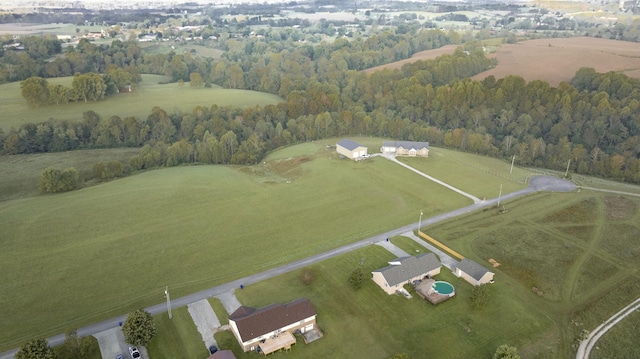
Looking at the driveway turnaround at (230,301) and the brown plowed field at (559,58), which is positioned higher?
the brown plowed field at (559,58)

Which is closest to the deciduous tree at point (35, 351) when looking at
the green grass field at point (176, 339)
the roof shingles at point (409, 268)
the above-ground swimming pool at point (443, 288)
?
the green grass field at point (176, 339)

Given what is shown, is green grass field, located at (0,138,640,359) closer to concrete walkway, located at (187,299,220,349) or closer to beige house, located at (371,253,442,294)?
concrete walkway, located at (187,299,220,349)

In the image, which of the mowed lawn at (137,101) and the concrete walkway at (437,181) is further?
the mowed lawn at (137,101)

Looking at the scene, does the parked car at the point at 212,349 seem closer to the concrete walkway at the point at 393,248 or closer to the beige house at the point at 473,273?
the concrete walkway at the point at 393,248

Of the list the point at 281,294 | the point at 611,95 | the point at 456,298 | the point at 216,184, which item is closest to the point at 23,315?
the point at 281,294

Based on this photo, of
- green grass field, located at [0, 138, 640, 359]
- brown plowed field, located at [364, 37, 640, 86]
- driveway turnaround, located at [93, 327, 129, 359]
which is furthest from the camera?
brown plowed field, located at [364, 37, 640, 86]

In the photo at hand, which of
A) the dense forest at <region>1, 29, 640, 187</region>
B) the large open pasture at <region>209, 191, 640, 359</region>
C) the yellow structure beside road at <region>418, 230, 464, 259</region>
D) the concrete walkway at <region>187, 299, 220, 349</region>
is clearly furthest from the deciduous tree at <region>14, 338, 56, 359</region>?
the dense forest at <region>1, 29, 640, 187</region>
